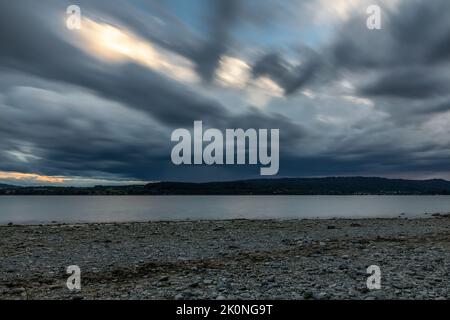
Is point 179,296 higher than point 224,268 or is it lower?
higher

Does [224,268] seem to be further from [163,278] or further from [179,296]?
[179,296]

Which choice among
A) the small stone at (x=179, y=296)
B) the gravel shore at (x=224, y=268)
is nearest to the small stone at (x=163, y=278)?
the gravel shore at (x=224, y=268)

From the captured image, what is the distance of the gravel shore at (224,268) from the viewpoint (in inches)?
524

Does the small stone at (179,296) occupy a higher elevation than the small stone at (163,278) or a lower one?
higher

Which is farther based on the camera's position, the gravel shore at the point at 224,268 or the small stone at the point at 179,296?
the gravel shore at the point at 224,268

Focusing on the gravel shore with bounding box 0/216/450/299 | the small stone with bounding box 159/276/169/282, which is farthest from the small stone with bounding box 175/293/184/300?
the small stone with bounding box 159/276/169/282

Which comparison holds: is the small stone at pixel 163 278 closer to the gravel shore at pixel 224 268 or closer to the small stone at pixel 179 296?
the gravel shore at pixel 224 268

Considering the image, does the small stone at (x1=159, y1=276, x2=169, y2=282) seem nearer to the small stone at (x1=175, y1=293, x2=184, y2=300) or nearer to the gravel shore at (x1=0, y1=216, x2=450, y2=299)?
the gravel shore at (x1=0, y1=216, x2=450, y2=299)

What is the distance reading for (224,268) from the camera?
17688 mm

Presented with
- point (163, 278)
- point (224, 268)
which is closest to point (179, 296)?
point (163, 278)

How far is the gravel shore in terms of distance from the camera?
13.3 meters
